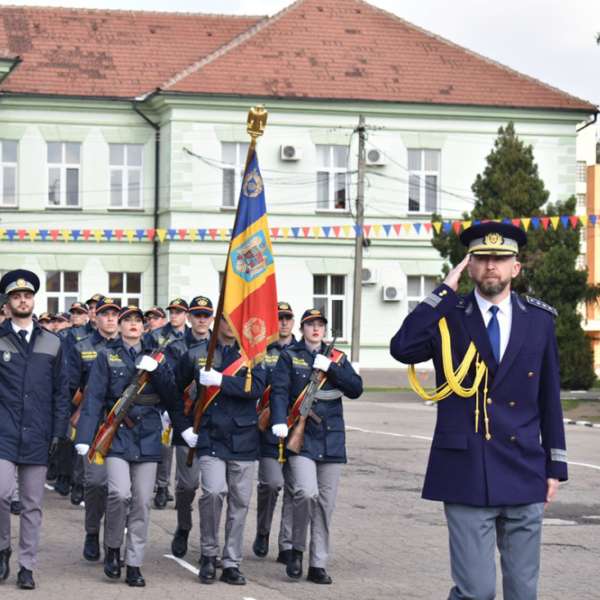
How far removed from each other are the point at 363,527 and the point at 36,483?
13.7 feet

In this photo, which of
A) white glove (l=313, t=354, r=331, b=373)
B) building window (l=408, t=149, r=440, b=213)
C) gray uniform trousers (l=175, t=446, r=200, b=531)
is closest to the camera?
white glove (l=313, t=354, r=331, b=373)

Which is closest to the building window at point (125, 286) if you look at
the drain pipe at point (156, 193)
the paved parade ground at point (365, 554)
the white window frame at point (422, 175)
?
the drain pipe at point (156, 193)

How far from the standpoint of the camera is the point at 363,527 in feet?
47.1

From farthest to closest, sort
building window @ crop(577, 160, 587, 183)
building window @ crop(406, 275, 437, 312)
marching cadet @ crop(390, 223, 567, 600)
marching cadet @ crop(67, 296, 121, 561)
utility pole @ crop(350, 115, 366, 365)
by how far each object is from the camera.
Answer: building window @ crop(577, 160, 587, 183) < building window @ crop(406, 275, 437, 312) < utility pole @ crop(350, 115, 366, 365) < marching cadet @ crop(67, 296, 121, 561) < marching cadet @ crop(390, 223, 567, 600)

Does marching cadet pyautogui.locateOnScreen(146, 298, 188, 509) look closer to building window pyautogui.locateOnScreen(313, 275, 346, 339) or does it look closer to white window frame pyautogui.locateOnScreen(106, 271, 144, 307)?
building window pyautogui.locateOnScreen(313, 275, 346, 339)

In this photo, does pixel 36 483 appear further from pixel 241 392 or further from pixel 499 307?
pixel 499 307


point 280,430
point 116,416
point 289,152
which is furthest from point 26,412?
point 289,152

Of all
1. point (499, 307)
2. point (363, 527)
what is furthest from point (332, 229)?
point (499, 307)

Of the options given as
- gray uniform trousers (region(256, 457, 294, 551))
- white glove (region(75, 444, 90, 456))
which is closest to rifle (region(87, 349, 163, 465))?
white glove (region(75, 444, 90, 456))

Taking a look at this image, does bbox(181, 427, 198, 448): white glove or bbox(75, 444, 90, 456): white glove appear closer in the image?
bbox(75, 444, 90, 456): white glove

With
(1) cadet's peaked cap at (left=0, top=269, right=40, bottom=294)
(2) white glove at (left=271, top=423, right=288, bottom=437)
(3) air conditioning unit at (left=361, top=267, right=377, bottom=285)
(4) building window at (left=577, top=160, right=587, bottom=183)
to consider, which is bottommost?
(2) white glove at (left=271, top=423, right=288, bottom=437)

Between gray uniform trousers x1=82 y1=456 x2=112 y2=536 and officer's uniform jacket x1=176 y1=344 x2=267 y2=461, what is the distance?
0.89 metres

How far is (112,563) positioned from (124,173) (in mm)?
39167

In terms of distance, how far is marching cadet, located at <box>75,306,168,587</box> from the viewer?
11258 millimetres
